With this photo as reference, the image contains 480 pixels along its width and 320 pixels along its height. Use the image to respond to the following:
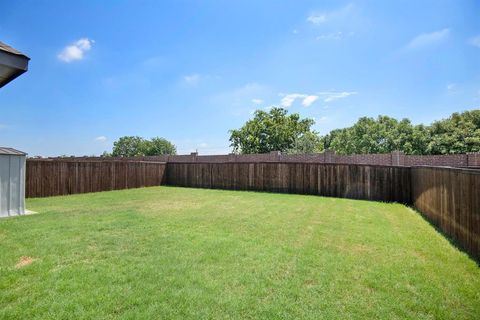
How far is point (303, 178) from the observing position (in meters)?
13.8

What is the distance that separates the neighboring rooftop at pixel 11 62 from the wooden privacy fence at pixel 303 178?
11933 millimetres

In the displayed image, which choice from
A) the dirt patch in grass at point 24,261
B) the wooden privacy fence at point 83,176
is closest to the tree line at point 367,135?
the wooden privacy fence at point 83,176

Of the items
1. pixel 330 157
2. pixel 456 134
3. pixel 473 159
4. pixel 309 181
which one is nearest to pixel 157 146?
pixel 456 134

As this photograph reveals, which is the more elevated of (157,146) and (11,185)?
(157,146)

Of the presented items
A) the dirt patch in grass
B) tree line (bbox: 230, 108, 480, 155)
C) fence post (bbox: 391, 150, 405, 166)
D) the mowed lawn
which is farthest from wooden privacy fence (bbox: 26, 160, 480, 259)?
tree line (bbox: 230, 108, 480, 155)

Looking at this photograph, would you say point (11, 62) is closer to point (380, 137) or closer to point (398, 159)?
point (398, 159)

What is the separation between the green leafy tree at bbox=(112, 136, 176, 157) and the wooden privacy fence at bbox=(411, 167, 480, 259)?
6666 centimetres

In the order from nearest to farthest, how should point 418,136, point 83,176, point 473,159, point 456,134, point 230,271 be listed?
point 230,271 < point 473,159 < point 83,176 < point 456,134 < point 418,136

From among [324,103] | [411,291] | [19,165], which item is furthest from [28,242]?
[324,103]

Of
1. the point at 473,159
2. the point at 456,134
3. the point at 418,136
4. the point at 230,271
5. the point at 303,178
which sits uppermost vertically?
the point at 418,136

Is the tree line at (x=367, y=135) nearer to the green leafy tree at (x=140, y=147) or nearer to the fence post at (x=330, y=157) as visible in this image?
the fence post at (x=330, y=157)

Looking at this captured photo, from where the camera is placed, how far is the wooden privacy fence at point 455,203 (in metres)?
4.15

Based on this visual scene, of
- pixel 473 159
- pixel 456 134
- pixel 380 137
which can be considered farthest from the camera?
pixel 380 137

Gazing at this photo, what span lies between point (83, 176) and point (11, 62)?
13.1 metres
